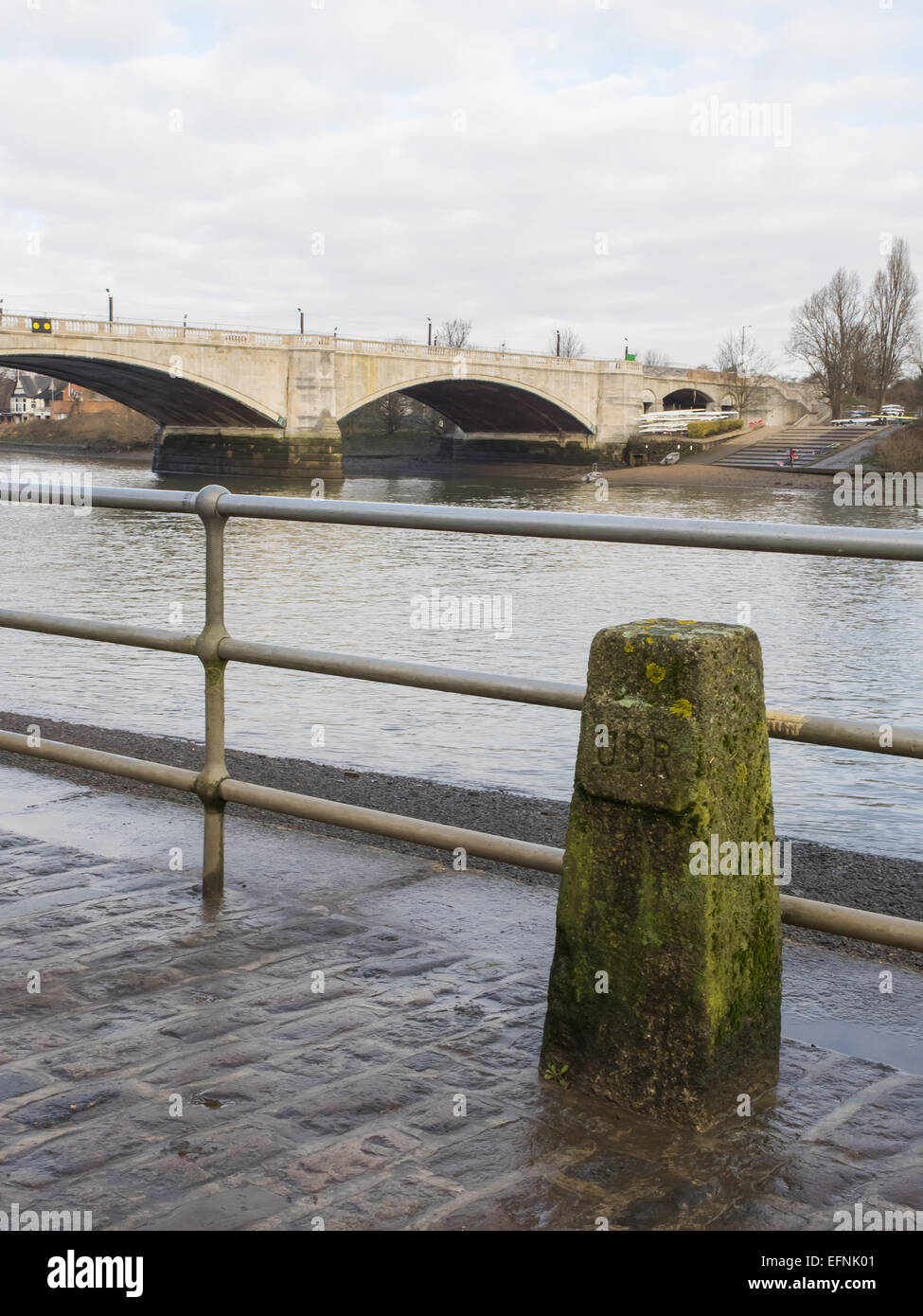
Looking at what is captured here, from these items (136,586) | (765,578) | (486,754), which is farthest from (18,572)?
(486,754)

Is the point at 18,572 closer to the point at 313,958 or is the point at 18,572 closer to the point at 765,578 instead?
the point at 765,578

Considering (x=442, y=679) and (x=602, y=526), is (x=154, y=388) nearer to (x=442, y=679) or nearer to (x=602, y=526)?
(x=442, y=679)

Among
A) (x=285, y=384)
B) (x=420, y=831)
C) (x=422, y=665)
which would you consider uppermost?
(x=285, y=384)

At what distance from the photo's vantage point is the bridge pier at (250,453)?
189 feet

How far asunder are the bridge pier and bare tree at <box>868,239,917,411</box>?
47.0 meters

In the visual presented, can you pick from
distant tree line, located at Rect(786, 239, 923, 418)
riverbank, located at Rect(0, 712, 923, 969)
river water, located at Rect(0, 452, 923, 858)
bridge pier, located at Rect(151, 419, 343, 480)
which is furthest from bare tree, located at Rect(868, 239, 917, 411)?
riverbank, located at Rect(0, 712, 923, 969)

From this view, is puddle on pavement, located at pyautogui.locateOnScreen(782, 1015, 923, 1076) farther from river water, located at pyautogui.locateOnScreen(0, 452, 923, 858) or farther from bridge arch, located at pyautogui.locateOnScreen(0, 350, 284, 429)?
bridge arch, located at pyautogui.locateOnScreen(0, 350, 284, 429)

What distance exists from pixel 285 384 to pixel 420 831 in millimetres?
56056

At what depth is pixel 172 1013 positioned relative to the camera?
298 cm

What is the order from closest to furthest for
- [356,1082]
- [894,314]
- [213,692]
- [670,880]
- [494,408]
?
1. [670,880]
2. [356,1082]
3. [213,692]
4. [494,408]
5. [894,314]

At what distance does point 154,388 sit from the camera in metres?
55.7

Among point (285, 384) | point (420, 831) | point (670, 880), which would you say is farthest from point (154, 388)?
point (670, 880)

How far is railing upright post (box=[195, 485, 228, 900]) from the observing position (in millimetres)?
3527

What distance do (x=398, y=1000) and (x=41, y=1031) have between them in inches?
28.7
